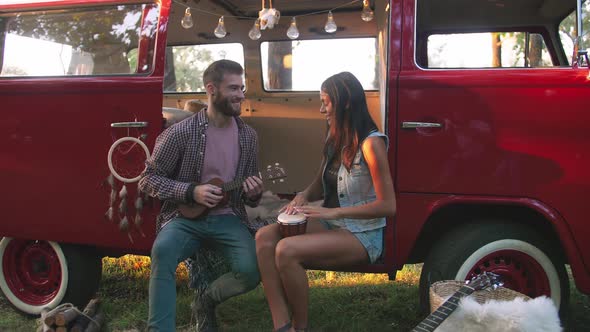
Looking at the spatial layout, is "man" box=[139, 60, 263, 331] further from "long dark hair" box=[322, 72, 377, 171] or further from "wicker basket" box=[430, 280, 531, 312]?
"wicker basket" box=[430, 280, 531, 312]

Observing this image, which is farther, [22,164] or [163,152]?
[22,164]

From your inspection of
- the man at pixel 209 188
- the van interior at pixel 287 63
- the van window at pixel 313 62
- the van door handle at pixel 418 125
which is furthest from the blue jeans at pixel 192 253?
the van window at pixel 313 62

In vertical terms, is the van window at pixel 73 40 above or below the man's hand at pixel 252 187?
above

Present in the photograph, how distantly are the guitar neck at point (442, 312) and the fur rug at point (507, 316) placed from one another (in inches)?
1.6

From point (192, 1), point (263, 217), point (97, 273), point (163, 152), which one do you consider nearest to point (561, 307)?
point (263, 217)

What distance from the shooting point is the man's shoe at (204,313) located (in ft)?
10.2

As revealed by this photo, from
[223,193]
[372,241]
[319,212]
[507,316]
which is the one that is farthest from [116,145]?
[507,316]

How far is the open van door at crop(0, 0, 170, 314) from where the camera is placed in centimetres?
327

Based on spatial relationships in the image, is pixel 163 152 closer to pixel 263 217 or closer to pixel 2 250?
pixel 263 217

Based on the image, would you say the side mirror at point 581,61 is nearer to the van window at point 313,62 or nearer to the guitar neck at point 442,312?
the guitar neck at point 442,312

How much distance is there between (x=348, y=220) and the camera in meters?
2.86

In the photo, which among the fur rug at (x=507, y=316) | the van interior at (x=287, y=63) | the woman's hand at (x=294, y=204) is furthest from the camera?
the van interior at (x=287, y=63)

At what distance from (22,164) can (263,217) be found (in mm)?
1623

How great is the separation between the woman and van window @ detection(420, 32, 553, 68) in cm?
84
